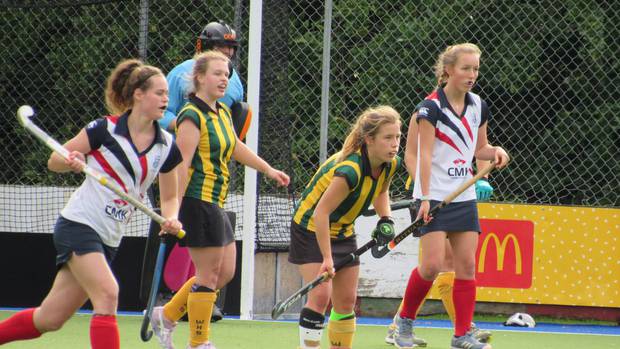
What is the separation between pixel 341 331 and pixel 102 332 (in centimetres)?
122

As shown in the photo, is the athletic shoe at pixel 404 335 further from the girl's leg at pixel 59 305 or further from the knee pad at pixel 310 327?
the girl's leg at pixel 59 305

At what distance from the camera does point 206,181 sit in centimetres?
525

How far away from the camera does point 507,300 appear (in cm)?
764

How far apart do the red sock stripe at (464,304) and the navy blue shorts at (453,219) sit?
0.26 metres

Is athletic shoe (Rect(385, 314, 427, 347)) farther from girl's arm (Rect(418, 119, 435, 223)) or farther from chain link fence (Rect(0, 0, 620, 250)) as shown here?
chain link fence (Rect(0, 0, 620, 250))

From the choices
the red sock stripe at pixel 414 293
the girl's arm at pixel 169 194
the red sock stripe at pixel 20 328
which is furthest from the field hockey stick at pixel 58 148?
the red sock stripe at pixel 414 293

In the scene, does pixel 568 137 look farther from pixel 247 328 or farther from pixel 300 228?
pixel 300 228

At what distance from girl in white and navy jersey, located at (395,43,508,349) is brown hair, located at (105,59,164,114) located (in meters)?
1.58

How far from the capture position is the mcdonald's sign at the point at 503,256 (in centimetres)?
764

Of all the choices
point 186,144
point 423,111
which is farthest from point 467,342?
point 186,144

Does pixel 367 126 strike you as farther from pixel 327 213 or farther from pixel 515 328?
pixel 515 328

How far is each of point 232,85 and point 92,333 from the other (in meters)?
2.36

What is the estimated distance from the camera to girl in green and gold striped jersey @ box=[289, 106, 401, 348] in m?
4.82

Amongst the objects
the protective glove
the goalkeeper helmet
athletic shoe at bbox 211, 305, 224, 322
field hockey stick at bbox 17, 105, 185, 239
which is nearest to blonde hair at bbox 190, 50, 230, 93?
the goalkeeper helmet
